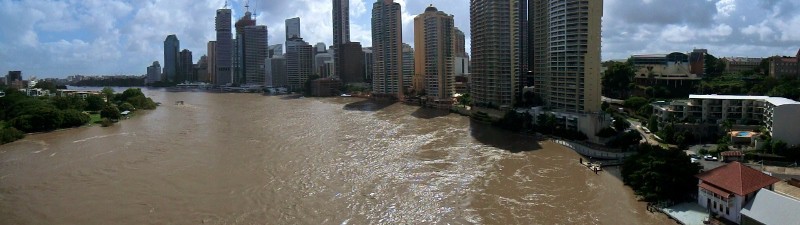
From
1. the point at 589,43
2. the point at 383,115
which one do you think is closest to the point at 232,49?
the point at 383,115

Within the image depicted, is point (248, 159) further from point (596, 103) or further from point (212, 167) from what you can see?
point (596, 103)

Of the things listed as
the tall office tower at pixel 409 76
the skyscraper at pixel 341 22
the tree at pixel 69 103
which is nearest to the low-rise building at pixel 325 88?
the tall office tower at pixel 409 76

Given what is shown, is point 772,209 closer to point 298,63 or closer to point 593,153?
point 593,153

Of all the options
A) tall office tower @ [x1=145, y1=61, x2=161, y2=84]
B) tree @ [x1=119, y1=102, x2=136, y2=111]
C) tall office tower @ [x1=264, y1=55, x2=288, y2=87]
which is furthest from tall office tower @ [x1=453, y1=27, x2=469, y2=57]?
tall office tower @ [x1=145, y1=61, x2=161, y2=84]

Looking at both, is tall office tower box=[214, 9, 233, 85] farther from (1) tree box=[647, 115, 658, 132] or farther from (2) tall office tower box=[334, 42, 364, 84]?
(1) tree box=[647, 115, 658, 132]

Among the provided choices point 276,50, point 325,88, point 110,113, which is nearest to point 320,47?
point 276,50

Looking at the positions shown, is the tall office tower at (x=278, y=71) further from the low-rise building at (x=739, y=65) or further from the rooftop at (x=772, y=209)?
the rooftop at (x=772, y=209)
